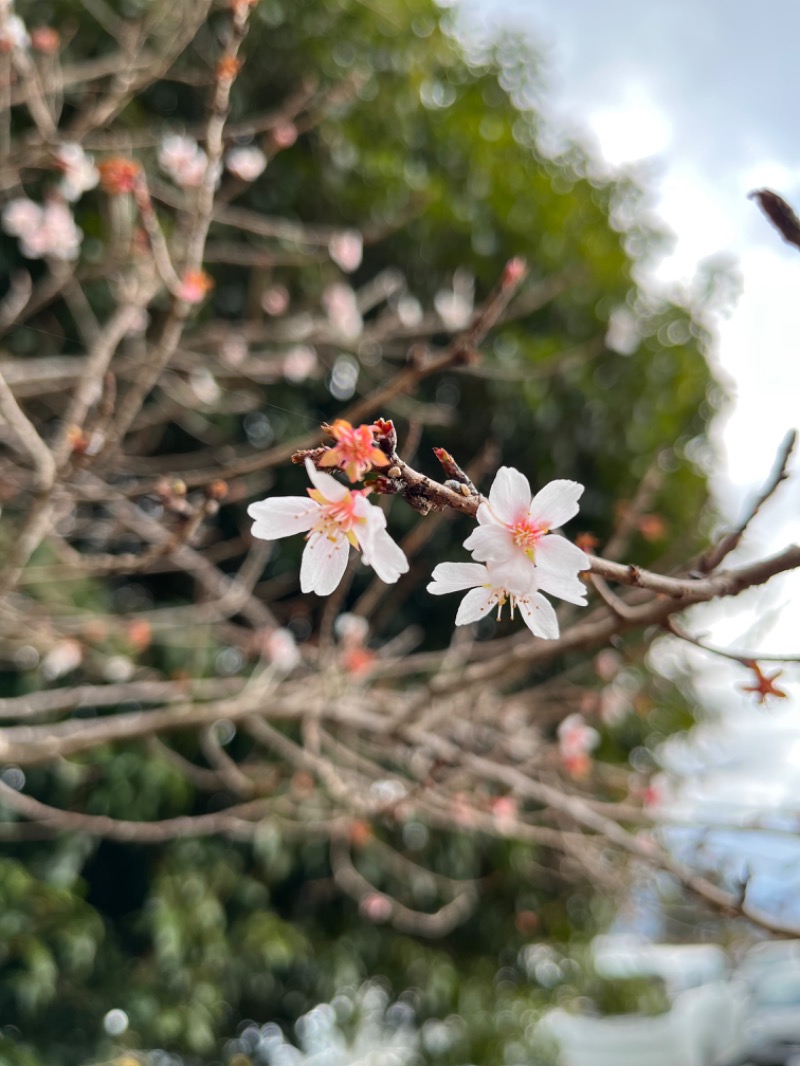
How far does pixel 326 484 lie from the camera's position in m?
0.41

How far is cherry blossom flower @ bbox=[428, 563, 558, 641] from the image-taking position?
395 mm

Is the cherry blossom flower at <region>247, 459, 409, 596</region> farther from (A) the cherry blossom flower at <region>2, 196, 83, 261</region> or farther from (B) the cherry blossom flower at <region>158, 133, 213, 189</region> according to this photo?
(A) the cherry blossom flower at <region>2, 196, 83, 261</region>

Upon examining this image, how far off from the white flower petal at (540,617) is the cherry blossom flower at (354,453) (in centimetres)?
12

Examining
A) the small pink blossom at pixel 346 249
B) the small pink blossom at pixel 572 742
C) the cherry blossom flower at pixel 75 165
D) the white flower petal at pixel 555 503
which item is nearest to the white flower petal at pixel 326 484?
the white flower petal at pixel 555 503

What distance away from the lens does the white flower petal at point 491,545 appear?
1.30ft

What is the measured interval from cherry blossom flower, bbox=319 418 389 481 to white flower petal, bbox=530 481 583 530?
0.09 m

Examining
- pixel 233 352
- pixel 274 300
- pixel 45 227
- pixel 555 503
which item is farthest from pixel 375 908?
pixel 555 503

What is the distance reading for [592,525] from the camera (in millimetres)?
2068

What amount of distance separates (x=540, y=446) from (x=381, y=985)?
72.2 inches

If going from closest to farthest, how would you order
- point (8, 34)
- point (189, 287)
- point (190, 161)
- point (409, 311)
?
1. point (189, 287)
2. point (8, 34)
3. point (190, 161)
4. point (409, 311)

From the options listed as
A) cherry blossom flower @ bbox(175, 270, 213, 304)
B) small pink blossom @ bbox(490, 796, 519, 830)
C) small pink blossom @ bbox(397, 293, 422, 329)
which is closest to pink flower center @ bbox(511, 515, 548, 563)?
cherry blossom flower @ bbox(175, 270, 213, 304)

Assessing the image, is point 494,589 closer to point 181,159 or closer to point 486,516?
point 486,516

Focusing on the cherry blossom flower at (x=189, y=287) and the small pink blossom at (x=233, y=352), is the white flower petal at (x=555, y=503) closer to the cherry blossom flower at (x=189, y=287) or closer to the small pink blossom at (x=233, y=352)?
Answer: the cherry blossom flower at (x=189, y=287)

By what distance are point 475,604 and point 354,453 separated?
11 cm
